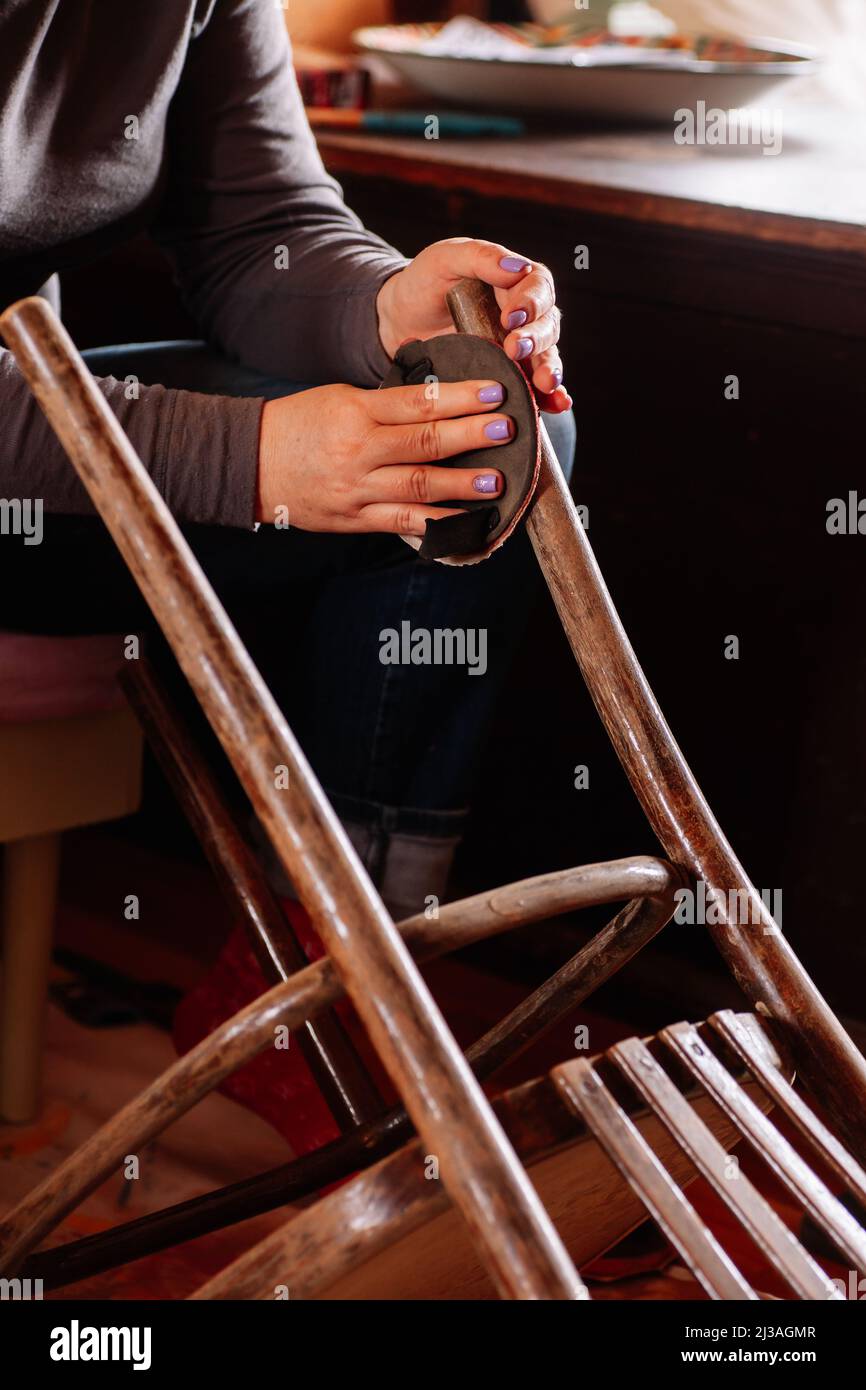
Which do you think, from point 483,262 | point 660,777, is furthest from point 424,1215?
point 483,262

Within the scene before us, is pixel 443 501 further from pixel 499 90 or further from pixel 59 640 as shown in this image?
pixel 499 90

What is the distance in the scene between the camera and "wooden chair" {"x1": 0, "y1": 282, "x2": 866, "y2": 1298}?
547 millimetres

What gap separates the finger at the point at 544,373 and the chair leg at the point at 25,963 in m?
0.55

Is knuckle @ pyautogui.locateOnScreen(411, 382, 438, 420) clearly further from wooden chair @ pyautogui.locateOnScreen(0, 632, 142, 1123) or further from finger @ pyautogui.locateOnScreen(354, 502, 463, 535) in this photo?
wooden chair @ pyautogui.locateOnScreen(0, 632, 142, 1123)

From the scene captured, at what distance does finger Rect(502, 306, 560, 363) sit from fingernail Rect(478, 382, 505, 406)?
4cm

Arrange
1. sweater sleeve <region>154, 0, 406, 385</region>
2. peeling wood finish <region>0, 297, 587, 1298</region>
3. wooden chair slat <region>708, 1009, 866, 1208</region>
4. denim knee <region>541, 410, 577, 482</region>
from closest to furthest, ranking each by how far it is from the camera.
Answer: peeling wood finish <region>0, 297, 587, 1298</region>
wooden chair slat <region>708, 1009, 866, 1208</region>
denim knee <region>541, 410, 577, 482</region>
sweater sleeve <region>154, 0, 406, 385</region>

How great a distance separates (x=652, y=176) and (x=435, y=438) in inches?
23.8

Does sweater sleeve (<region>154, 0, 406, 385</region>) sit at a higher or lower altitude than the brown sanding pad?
higher

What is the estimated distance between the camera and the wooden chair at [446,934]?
55cm

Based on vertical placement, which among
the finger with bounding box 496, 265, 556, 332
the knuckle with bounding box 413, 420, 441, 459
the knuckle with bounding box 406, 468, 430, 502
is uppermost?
the finger with bounding box 496, 265, 556, 332

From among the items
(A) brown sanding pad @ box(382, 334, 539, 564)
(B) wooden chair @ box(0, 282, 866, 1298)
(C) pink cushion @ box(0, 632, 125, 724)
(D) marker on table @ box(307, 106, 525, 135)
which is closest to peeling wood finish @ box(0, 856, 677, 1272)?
(B) wooden chair @ box(0, 282, 866, 1298)

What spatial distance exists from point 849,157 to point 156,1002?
104 cm

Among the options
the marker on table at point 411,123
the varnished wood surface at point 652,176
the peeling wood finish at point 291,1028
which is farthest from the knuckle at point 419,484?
the marker on table at point 411,123
